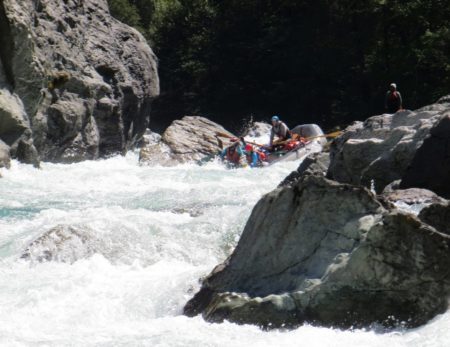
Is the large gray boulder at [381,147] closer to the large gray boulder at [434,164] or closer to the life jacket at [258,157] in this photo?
the large gray boulder at [434,164]

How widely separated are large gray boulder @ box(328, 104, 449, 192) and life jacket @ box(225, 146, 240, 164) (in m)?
7.34

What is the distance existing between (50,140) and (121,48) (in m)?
6.14

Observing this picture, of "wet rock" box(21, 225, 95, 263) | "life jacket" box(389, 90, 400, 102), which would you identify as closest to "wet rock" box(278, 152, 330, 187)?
"life jacket" box(389, 90, 400, 102)

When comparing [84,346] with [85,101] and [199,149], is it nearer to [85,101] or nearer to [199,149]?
[85,101]

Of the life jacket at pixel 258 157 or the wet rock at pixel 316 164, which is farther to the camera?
the life jacket at pixel 258 157

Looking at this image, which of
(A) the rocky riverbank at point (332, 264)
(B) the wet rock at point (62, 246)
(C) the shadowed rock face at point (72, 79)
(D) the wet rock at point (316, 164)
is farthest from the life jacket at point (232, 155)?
(A) the rocky riverbank at point (332, 264)

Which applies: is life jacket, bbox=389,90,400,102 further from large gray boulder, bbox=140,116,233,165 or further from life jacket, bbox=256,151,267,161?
large gray boulder, bbox=140,116,233,165

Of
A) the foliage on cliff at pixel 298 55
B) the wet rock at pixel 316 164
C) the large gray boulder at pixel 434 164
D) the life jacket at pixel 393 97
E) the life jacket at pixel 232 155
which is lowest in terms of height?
the life jacket at pixel 232 155

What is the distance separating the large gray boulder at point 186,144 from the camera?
2325cm

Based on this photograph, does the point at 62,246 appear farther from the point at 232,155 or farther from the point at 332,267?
the point at 232,155

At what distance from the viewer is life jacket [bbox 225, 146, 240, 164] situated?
22.1 m

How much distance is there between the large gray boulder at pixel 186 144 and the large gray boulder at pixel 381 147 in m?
9.04

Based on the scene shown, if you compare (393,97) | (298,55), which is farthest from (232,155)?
(298,55)

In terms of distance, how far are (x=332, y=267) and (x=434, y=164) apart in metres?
4.74
